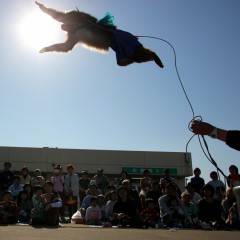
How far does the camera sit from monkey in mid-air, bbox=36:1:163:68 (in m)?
4.59

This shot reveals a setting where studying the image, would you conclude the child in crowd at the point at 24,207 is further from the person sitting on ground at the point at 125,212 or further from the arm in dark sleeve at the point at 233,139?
the arm in dark sleeve at the point at 233,139

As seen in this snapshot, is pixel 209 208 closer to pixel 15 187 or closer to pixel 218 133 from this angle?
pixel 15 187

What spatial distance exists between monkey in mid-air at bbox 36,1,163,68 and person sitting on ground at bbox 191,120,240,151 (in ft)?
4.51

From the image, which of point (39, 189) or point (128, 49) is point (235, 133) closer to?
point (128, 49)

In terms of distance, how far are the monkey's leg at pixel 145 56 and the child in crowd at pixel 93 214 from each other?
546 cm

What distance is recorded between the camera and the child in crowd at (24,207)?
892cm

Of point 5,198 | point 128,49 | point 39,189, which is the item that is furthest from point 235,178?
point 128,49

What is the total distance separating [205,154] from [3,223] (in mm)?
5405

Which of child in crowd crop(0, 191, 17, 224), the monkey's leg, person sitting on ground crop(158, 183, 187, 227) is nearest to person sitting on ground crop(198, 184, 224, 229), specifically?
person sitting on ground crop(158, 183, 187, 227)

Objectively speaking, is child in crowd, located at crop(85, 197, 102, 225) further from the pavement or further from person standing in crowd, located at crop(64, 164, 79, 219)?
the pavement

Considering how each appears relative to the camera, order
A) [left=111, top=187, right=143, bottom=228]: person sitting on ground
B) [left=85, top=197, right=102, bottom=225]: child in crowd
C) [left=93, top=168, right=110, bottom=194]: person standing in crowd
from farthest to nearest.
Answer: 1. [left=93, top=168, right=110, bottom=194]: person standing in crowd
2. [left=85, top=197, right=102, bottom=225]: child in crowd
3. [left=111, top=187, right=143, bottom=228]: person sitting on ground

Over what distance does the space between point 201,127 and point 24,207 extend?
21.5 ft

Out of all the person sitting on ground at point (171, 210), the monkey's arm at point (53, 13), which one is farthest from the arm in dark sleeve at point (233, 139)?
the person sitting on ground at point (171, 210)

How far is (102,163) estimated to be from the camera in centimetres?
2245
